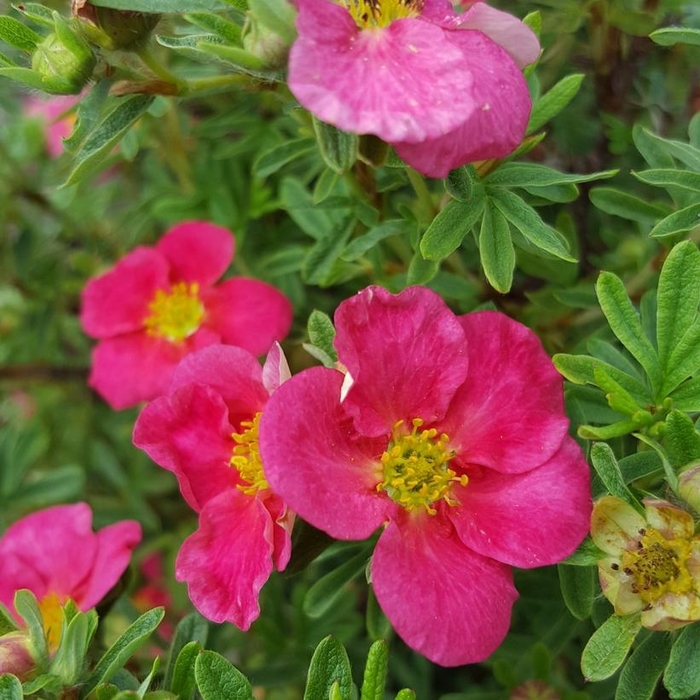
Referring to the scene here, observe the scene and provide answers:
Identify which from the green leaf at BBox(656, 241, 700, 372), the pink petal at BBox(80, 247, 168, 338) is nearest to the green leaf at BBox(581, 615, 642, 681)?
the green leaf at BBox(656, 241, 700, 372)

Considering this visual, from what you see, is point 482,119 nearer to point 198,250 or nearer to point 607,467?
point 607,467

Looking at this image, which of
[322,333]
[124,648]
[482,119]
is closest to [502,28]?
[482,119]

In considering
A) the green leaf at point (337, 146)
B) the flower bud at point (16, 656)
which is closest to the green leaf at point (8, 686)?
the flower bud at point (16, 656)

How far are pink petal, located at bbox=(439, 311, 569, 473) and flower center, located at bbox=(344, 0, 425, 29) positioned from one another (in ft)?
0.92

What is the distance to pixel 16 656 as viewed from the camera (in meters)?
0.78

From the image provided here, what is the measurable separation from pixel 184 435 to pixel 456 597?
308 mm

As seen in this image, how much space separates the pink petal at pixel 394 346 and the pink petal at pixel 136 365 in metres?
0.43

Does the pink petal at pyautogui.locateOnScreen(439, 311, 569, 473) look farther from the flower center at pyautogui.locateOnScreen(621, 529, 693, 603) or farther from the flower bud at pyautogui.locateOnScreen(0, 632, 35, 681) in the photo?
the flower bud at pyautogui.locateOnScreen(0, 632, 35, 681)

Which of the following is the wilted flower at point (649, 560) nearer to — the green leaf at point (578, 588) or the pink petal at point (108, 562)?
the green leaf at point (578, 588)

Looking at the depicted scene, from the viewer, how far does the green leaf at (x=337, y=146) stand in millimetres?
729

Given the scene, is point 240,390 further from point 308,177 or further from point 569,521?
point 308,177

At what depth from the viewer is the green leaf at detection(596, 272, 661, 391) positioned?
79 centimetres

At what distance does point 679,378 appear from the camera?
31.0 inches

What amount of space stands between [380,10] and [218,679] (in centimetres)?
60
